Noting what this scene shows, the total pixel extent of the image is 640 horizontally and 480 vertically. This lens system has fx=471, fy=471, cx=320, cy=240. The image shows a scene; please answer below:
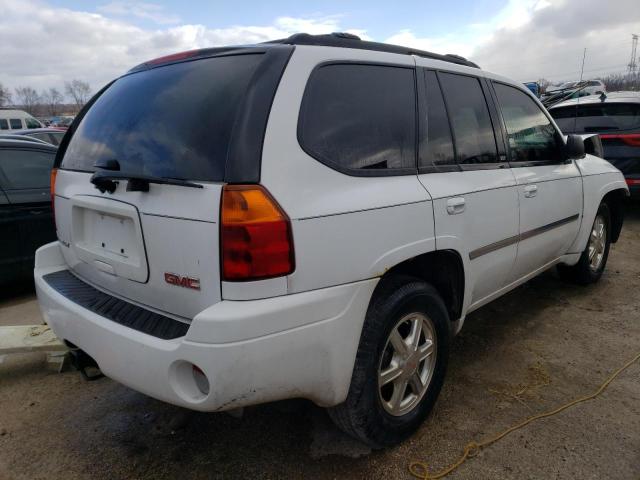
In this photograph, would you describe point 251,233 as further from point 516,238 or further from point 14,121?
point 14,121

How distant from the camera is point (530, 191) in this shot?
9.97 feet

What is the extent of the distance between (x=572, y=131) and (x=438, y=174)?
Answer: 18.0 feet

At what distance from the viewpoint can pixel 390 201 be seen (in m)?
2.02

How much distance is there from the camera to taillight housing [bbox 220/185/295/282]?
1632 mm

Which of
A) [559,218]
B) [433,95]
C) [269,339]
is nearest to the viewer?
[269,339]

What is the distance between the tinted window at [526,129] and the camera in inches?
121

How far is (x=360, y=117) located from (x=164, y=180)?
87 centimetres

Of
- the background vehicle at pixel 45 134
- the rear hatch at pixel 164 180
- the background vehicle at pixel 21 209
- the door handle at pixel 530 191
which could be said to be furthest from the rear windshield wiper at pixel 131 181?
the background vehicle at pixel 45 134

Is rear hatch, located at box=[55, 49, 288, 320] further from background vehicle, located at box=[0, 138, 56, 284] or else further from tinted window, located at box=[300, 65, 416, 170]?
background vehicle, located at box=[0, 138, 56, 284]

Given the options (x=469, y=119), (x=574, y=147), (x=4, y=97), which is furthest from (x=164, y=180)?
(x=4, y=97)

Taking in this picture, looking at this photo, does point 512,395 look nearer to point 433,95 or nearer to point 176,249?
point 433,95

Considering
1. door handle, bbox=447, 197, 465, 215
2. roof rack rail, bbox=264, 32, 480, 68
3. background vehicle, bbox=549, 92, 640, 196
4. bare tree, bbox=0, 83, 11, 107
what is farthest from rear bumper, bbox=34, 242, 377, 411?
bare tree, bbox=0, 83, 11, 107

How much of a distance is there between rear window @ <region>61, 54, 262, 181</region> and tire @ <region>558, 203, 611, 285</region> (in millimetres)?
3559

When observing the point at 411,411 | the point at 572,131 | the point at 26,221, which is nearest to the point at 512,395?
the point at 411,411
